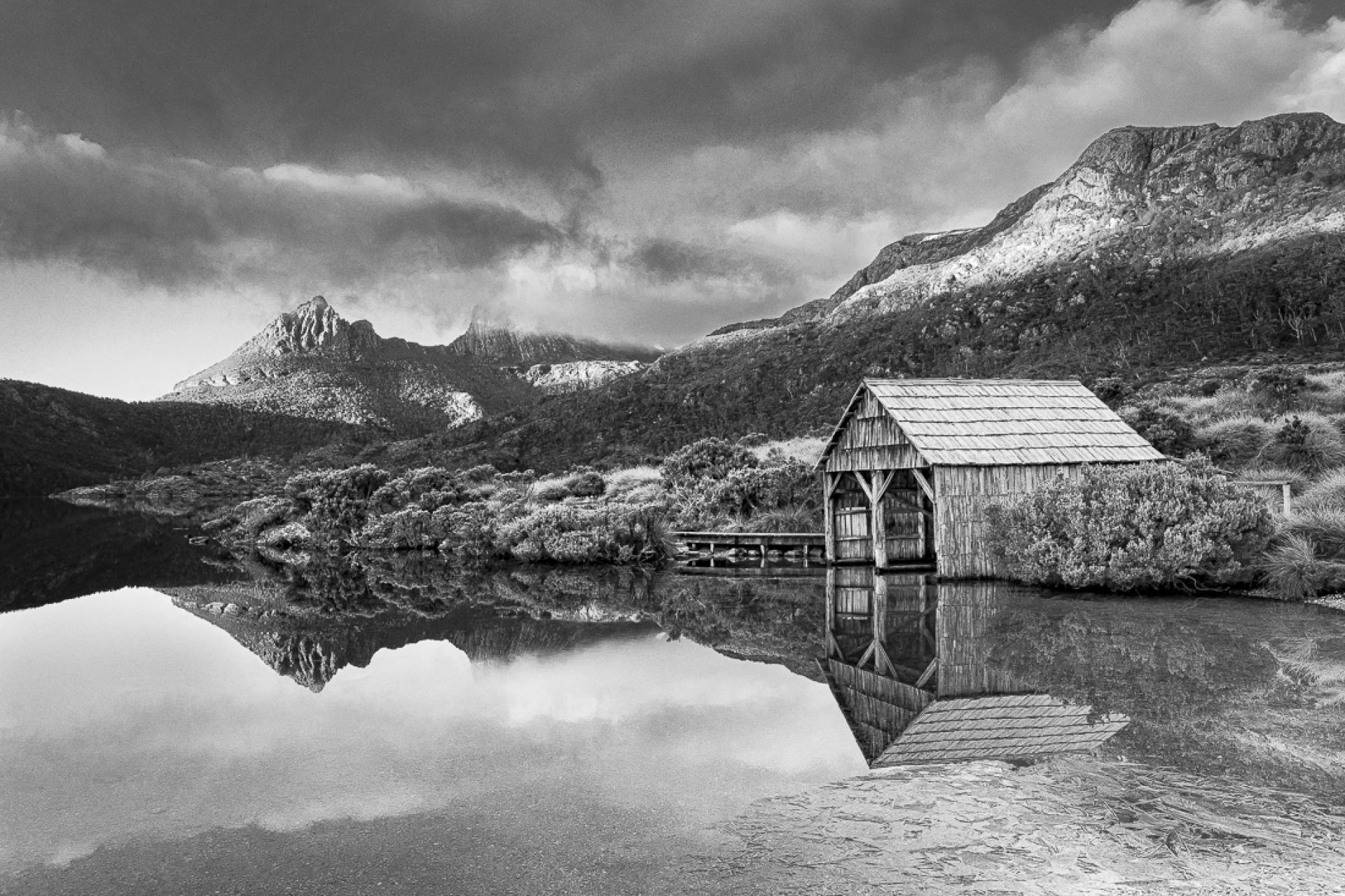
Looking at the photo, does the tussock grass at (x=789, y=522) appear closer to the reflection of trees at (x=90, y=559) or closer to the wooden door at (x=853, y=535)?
the wooden door at (x=853, y=535)

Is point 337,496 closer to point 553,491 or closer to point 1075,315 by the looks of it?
point 553,491

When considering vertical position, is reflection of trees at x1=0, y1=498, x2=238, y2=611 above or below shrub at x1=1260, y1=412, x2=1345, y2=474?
below

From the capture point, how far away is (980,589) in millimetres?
15953

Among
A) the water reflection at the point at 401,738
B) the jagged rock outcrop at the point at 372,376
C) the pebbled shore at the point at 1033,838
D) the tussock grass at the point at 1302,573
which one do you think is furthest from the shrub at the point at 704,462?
the jagged rock outcrop at the point at 372,376

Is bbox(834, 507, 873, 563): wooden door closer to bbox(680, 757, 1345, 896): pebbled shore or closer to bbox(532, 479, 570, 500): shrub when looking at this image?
bbox(532, 479, 570, 500): shrub

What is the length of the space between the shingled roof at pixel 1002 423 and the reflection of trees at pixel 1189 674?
170 inches

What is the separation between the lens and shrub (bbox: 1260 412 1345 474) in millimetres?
22594

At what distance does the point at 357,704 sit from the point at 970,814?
6649mm

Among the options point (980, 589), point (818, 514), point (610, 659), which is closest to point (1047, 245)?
point (818, 514)

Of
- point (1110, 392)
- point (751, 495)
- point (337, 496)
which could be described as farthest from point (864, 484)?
point (337, 496)

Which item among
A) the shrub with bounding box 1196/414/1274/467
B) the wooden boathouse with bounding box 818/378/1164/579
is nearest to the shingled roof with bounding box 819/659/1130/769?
the wooden boathouse with bounding box 818/378/1164/579

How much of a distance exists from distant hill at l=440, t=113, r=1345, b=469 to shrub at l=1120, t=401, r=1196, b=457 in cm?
2410

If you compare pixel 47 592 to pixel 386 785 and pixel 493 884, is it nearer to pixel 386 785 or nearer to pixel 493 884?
pixel 386 785

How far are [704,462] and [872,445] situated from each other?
469 inches
